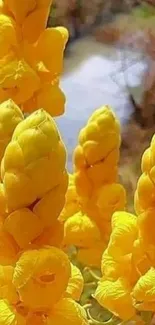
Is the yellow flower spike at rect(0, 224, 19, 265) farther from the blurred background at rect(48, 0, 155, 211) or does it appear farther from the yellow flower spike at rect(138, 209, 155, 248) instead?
the blurred background at rect(48, 0, 155, 211)

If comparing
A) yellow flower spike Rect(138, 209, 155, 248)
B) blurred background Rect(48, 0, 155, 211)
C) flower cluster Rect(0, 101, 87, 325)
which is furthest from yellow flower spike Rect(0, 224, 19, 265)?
blurred background Rect(48, 0, 155, 211)

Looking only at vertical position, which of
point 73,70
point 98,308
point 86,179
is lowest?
point 73,70

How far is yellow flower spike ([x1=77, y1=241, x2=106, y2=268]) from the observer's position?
0.70 metres

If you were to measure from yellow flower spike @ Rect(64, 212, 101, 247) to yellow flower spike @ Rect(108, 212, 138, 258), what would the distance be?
0.29 feet

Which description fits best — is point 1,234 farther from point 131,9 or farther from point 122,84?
point 131,9

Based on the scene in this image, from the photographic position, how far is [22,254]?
0.49 m

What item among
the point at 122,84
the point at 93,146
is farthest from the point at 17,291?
the point at 122,84

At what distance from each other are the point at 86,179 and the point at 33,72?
11 centimetres

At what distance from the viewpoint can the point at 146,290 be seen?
0.53m

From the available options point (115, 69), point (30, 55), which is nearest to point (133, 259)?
point (30, 55)

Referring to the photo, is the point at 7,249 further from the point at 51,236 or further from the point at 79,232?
the point at 79,232

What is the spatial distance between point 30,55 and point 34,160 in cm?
21

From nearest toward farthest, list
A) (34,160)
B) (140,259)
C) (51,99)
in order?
1. (34,160)
2. (140,259)
3. (51,99)

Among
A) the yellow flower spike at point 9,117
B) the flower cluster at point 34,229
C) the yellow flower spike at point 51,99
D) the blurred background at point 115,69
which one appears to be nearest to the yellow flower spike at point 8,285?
the flower cluster at point 34,229
